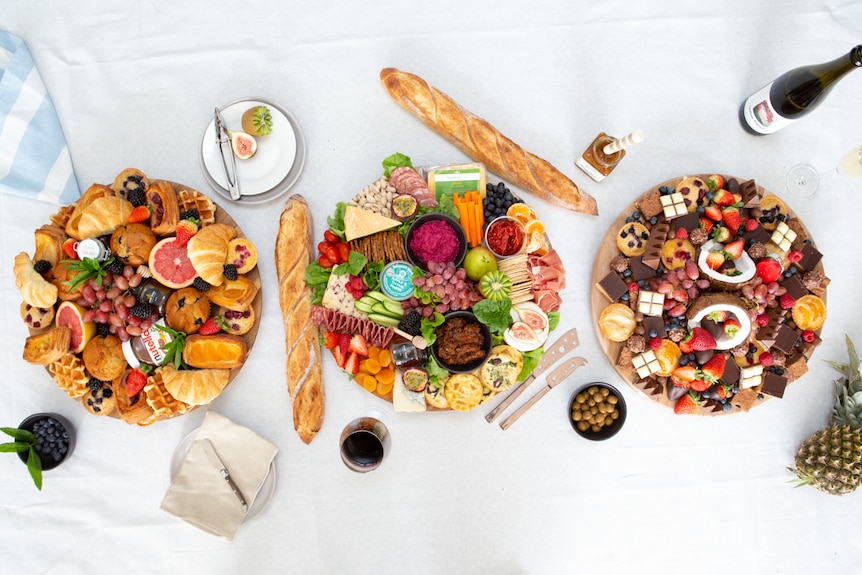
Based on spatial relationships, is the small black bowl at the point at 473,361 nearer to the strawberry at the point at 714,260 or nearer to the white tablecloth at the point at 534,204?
the white tablecloth at the point at 534,204

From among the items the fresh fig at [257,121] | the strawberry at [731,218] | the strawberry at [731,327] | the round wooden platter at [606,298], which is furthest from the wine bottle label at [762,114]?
the fresh fig at [257,121]

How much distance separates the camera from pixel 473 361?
5.53 ft

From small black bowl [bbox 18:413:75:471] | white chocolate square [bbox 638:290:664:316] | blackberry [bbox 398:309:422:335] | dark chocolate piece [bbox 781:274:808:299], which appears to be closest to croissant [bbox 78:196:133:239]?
small black bowl [bbox 18:413:75:471]

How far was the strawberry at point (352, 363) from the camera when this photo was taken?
172cm

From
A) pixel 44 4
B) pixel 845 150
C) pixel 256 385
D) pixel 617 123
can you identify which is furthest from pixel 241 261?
pixel 845 150

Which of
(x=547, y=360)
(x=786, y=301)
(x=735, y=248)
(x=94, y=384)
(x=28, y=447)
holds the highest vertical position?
(x=735, y=248)

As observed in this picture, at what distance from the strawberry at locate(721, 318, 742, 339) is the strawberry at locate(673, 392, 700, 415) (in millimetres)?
245

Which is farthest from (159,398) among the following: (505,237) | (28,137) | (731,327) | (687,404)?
(731,327)

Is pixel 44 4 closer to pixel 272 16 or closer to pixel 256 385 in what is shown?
pixel 272 16

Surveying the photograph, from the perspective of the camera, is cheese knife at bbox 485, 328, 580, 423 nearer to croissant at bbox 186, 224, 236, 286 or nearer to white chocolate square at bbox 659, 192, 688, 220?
white chocolate square at bbox 659, 192, 688, 220

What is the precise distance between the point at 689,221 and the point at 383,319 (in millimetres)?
1113

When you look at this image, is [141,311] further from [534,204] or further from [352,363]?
[534,204]

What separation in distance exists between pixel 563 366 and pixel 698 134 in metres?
1.04

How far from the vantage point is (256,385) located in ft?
Result: 6.19
